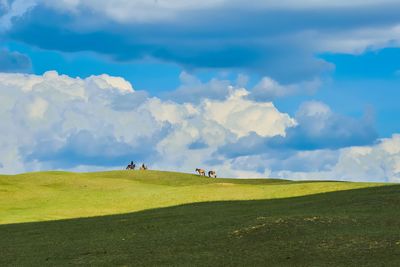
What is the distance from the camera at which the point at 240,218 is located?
1767 inches

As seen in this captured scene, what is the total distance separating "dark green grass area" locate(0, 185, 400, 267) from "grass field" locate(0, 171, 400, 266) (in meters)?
0.05

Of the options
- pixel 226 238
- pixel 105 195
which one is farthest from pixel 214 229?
pixel 105 195

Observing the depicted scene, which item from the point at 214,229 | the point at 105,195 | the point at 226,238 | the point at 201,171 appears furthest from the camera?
the point at 201,171

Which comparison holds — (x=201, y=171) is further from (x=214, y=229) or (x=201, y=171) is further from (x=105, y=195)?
(x=214, y=229)

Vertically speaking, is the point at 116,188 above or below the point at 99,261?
above

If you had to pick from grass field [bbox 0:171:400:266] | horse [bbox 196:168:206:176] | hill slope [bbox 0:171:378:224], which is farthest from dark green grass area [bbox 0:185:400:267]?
horse [bbox 196:168:206:176]

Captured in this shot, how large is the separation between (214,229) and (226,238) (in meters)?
3.20

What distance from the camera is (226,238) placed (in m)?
38.6

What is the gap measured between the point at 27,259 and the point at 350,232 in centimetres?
1574

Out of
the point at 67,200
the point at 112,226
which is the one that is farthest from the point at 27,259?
the point at 67,200

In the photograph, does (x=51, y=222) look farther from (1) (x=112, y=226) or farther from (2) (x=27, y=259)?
(2) (x=27, y=259)

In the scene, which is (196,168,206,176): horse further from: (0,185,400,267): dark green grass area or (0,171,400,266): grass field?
(0,185,400,267): dark green grass area

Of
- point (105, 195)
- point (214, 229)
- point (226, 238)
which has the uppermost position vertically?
point (105, 195)

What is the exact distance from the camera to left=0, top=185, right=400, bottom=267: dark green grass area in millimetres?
33938
